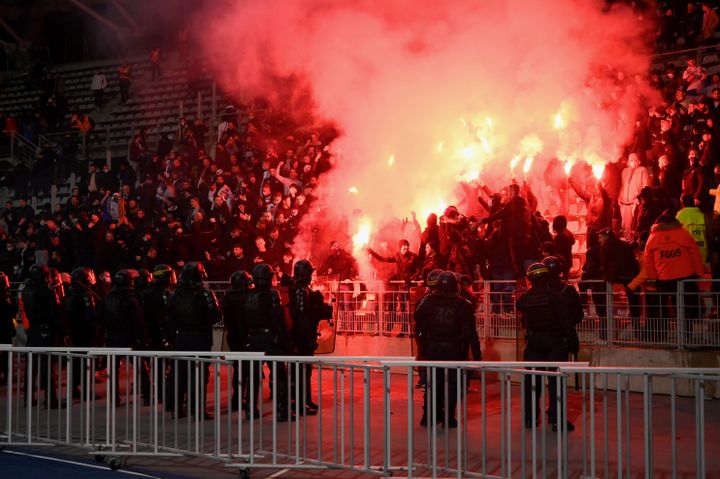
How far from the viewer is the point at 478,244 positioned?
1500 centimetres

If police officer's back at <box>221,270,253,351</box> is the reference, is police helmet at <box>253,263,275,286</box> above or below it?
above

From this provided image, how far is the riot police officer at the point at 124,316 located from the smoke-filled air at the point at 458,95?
6.33 metres

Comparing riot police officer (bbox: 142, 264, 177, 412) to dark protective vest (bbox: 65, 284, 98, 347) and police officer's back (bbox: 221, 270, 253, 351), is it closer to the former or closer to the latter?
dark protective vest (bbox: 65, 284, 98, 347)

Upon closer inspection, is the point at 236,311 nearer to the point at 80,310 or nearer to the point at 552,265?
the point at 80,310

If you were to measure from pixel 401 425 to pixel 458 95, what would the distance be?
38.0 ft

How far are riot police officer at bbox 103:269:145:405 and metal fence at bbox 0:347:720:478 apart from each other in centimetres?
201

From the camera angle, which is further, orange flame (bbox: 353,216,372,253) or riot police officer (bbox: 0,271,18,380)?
orange flame (bbox: 353,216,372,253)

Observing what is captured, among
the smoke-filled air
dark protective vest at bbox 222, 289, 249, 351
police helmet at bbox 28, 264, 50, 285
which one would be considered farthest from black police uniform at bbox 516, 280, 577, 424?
the smoke-filled air

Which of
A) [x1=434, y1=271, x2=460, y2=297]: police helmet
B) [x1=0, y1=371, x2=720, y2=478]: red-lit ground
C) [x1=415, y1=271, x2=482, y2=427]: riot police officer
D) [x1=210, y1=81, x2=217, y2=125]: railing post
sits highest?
[x1=210, y1=81, x2=217, y2=125]: railing post

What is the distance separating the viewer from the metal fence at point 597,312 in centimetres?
1213

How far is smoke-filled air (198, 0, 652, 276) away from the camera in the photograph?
18.5m

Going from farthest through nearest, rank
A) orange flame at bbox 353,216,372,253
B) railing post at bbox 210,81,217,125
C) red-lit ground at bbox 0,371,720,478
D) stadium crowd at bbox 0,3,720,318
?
railing post at bbox 210,81,217,125
orange flame at bbox 353,216,372,253
stadium crowd at bbox 0,3,720,318
red-lit ground at bbox 0,371,720,478

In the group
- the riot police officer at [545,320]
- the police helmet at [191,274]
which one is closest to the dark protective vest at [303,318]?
the police helmet at [191,274]

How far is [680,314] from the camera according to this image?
12180 mm
